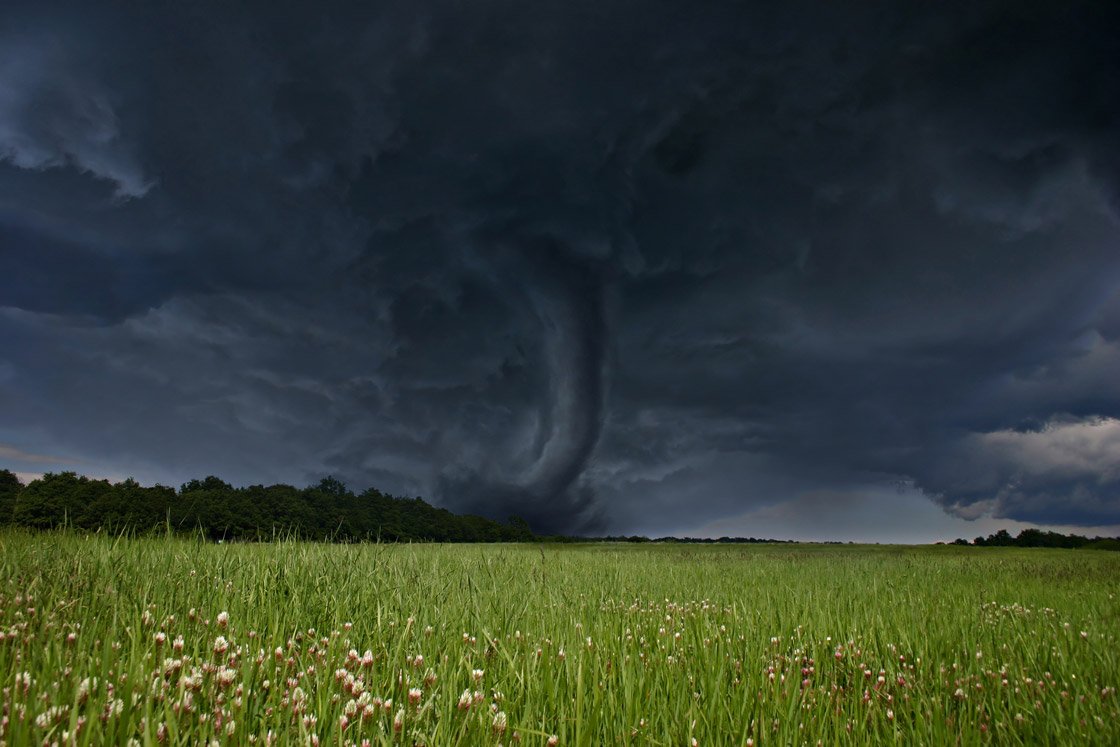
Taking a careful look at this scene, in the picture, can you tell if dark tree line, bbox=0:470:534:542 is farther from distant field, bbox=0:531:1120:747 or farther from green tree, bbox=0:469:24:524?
distant field, bbox=0:531:1120:747

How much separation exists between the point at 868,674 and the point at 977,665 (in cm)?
151

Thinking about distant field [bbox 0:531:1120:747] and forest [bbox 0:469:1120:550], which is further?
forest [bbox 0:469:1120:550]

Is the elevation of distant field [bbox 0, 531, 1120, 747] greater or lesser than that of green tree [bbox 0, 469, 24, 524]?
lesser

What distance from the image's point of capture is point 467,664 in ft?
16.6

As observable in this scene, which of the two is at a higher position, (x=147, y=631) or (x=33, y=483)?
(x=33, y=483)

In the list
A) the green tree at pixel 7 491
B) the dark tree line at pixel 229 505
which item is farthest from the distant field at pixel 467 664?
the green tree at pixel 7 491

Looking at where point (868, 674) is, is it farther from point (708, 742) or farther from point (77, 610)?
point (77, 610)

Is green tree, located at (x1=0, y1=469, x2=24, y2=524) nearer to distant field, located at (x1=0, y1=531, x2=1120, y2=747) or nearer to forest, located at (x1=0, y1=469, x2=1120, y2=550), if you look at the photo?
forest, located at (x1=0, y1=469, x2=1120, y2=550)

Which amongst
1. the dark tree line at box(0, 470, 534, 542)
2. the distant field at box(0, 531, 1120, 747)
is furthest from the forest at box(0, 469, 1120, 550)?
the distant field at box(0, 531, 1120, 747)

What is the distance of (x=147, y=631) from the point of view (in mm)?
5160

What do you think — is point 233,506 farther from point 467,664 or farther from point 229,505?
point 467,664

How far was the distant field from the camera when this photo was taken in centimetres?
357

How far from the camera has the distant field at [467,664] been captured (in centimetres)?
357

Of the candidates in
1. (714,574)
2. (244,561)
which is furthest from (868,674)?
(714,574)
